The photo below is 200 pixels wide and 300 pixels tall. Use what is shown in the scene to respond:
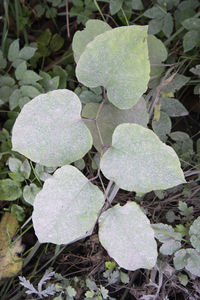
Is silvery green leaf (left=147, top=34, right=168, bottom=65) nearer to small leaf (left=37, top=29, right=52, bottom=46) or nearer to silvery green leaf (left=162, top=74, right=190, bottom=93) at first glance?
silvery green leaf (left=162, top=74, right=190, bottom=93)

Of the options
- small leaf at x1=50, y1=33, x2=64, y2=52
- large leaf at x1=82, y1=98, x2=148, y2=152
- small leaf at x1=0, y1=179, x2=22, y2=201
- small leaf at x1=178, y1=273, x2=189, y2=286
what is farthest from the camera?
small leaf at x1=50, y1=33, x2=64, y2=52

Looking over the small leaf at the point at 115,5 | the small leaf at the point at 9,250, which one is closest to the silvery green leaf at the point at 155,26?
the small leaf at the point at 115,5

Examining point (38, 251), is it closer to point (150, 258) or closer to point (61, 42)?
point (150, 258)

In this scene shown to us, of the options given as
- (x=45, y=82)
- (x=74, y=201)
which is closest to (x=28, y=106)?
(x=74, y=201)

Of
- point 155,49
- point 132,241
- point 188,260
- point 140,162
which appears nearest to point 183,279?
point 188,260

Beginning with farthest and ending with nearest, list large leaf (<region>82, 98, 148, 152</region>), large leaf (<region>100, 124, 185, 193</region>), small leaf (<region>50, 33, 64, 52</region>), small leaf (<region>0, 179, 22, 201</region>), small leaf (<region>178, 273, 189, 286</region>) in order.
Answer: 1. small leaf (<region>50, 33, 64, 52</region>)
2. small leaf (<region>0, 179, 22, 201</region>)
3. small leaf (<region>178, 273, 189, 286</region>)
4. large leaf (<region>82, 98, 148, 152</region>)
5. large leaf (<region>100, 124, 185, 193</region>)

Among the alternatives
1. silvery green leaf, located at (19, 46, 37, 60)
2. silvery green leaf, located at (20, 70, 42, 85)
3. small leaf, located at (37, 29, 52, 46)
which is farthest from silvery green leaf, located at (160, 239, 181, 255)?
small leaf, located at (37, 29, 52, 46)
